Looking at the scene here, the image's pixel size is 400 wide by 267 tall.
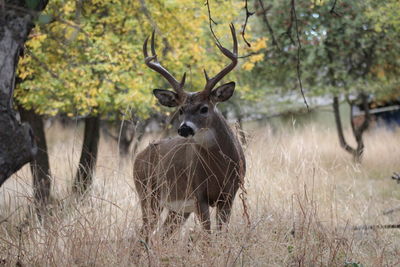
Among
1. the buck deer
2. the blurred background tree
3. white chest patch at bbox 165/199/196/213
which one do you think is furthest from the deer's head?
white chest patch at bbox 165/199/196/213

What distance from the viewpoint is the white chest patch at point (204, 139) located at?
232 inches

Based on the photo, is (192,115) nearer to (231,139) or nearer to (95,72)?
(231,139)

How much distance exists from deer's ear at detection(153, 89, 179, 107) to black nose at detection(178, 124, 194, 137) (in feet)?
2.36

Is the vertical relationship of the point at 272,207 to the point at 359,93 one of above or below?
below

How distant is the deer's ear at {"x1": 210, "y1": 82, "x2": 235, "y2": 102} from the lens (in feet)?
20.3

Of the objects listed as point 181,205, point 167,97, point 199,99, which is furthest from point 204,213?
point 167,97

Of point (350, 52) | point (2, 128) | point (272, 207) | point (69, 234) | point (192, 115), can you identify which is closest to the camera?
point (2, 128)

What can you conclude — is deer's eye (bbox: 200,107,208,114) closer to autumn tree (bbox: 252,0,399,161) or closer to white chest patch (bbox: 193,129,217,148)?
white chest patch (bbox: 193,129,217,148)

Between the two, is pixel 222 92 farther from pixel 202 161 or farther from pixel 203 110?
pixel 202 161

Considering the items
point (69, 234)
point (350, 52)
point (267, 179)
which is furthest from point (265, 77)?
point (69, 234)

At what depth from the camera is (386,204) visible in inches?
344

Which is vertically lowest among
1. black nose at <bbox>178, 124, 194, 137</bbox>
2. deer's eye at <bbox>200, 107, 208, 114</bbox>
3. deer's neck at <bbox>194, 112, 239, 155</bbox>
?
deer's neck at <bbox>194, 112, 239, 155</bbox>

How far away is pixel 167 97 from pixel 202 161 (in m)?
0.97

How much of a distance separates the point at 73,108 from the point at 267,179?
11.8ft
